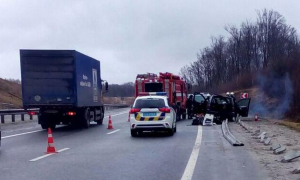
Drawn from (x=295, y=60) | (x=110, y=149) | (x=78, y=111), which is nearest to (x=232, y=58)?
(x=295, y=60)

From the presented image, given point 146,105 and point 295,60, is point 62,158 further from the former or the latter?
point 295,60

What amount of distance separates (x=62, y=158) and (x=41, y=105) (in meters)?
11.1

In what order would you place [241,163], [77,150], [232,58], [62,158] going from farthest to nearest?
[232,58] → [77,150] → [62,158] → [241,163]

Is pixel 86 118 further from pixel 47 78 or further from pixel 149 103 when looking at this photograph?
→ pixel 149 103

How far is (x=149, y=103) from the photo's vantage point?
20.3 meters

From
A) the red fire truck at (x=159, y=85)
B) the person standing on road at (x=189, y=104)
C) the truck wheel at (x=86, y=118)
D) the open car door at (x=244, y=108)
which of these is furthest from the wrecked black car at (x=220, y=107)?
the truck wheel at (x=86, y=118)

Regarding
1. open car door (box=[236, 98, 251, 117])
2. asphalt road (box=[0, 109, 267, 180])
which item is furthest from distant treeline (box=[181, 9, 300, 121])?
asphalt road (box=[0, 109, 267, 180])

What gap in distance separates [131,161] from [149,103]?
308 inches

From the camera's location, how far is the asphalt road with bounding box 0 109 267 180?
34.3ft

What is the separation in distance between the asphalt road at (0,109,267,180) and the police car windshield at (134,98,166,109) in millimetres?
2367

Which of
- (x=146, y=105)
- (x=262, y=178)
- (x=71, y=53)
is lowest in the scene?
(x=262, y=178)

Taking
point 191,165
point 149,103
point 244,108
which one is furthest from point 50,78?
point 244,108

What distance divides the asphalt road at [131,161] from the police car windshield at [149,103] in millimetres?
2367

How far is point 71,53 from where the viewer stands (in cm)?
2367
